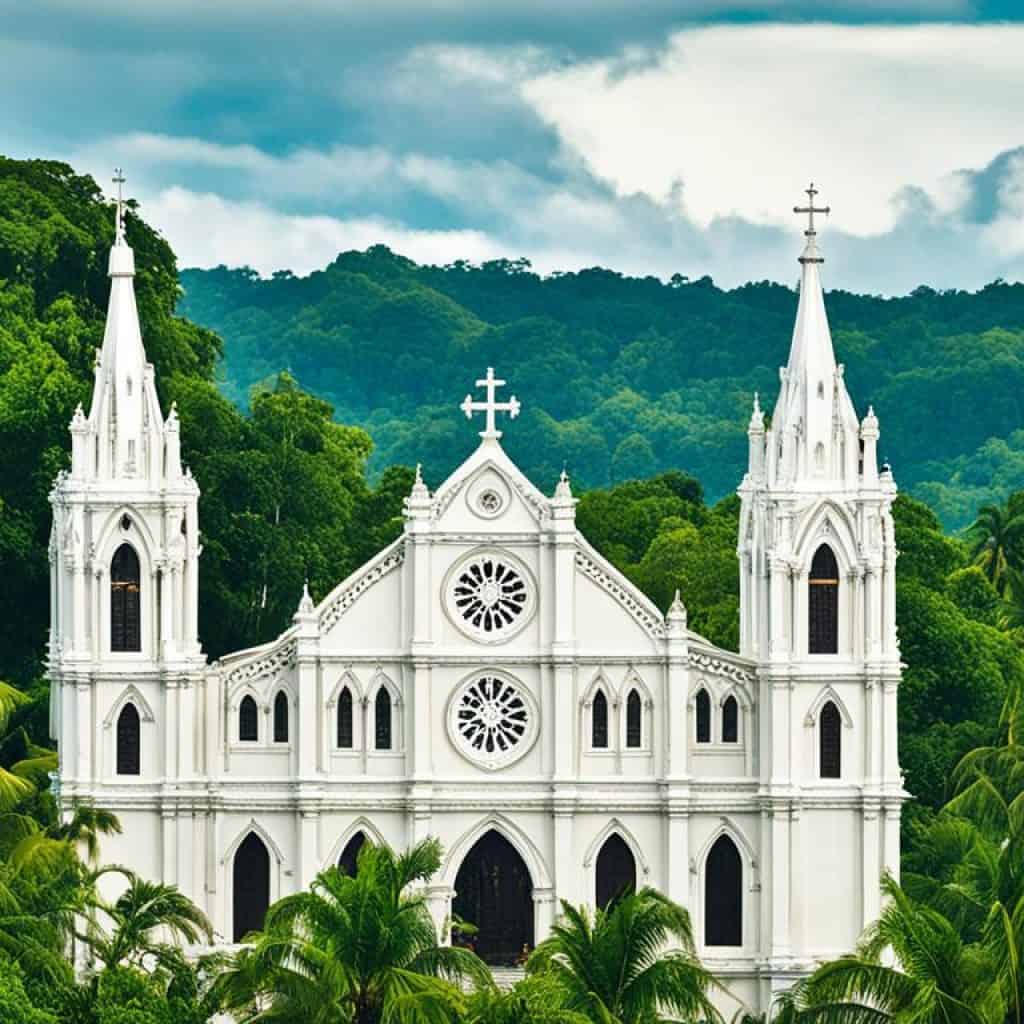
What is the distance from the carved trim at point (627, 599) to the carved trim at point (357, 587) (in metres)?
2.94

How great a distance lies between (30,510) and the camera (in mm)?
88562

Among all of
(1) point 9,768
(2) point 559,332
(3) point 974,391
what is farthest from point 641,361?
(1) point 9,768

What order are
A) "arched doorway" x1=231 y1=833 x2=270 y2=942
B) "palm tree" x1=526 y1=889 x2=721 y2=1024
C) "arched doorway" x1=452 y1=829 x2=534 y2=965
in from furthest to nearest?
"arched doorway" x1=452 y1=829 x2=534 y2=965 < "arched doorway" x1=231 y1=833 x2=270 y2=942 < "palm tree" x1=526 y1=889 x2=721 y2=1024

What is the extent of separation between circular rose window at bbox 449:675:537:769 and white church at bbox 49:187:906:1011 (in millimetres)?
36

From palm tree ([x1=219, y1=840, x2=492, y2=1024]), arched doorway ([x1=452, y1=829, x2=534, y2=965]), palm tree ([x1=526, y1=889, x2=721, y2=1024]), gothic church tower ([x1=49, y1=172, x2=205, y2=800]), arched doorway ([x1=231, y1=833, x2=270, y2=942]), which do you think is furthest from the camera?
arched doorway ([x1=452, y1=829, x2=534, y2=965])

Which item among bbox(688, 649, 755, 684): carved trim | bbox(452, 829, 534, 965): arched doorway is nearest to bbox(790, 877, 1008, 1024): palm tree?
bbox(688, 649, 755, 684): carved trim

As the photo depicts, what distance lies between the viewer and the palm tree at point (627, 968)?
57219 millimetres

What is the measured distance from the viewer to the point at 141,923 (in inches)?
2408

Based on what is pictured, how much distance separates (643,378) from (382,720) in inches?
4743

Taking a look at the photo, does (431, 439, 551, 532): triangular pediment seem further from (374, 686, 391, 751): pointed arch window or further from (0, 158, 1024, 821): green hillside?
(0, 158, 1024, 821): green hillside

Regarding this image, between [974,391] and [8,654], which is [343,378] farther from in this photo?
[8,654]

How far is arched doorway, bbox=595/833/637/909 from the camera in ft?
236

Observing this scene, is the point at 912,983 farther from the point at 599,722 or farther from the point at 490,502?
the point at 490,502

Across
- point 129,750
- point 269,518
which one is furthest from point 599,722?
point 269,518
